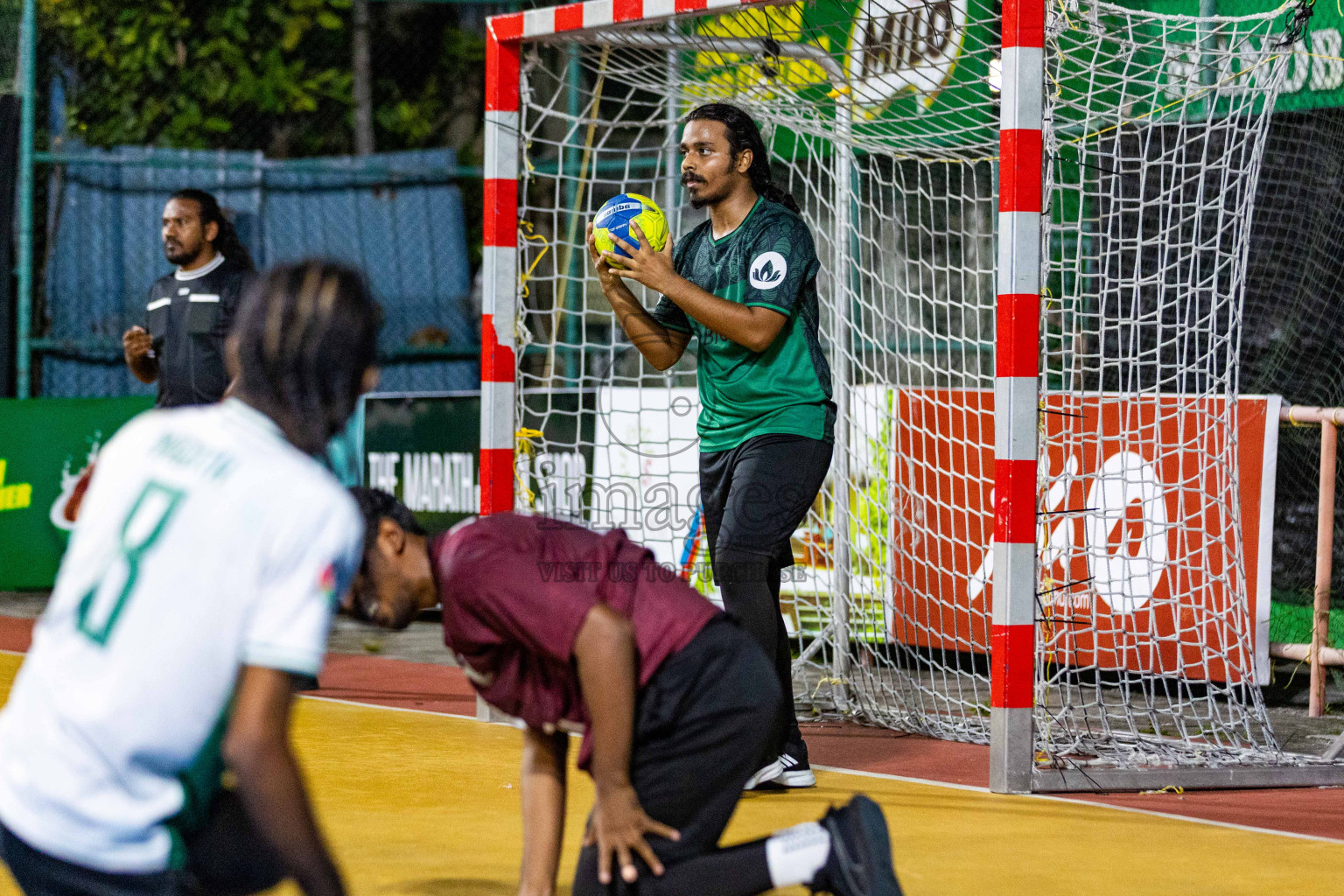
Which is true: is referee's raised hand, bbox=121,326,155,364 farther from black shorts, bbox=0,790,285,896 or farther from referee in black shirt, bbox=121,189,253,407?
black shorts, bbox=0,790,285,896

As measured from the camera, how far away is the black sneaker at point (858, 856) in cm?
290

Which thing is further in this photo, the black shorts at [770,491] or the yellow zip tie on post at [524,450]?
the yellow zip tie on post at [524,450]

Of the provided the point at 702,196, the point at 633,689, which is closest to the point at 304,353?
the point at 633,689

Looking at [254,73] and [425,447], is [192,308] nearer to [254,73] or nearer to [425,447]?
[425,447]

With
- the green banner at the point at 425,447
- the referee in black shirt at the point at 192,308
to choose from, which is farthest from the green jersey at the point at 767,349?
the green banner at the point at 425,447

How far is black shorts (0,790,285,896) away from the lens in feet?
6.70

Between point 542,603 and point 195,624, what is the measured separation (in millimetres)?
856

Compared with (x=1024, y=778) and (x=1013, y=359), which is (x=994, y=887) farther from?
(x=1013, y=359)

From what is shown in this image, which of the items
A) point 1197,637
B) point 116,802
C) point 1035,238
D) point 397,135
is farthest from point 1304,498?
point 397,135

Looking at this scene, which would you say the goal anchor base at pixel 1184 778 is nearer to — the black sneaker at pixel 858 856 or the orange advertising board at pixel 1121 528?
Result: the orange advertising board at pixel 1121 528

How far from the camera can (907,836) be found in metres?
4.42

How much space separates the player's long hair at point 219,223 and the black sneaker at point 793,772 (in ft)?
10.9

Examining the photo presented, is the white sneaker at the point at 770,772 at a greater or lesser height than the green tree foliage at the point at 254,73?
lesser

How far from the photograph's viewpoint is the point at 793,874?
293cm
